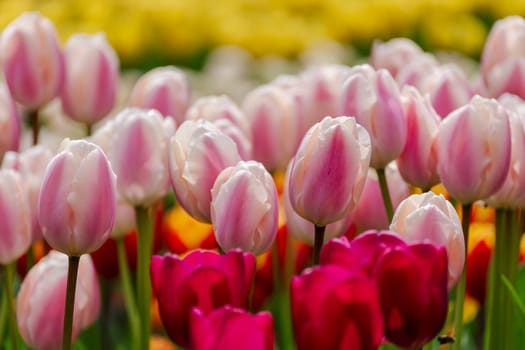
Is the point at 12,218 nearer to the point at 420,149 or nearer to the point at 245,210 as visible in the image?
the point at 245,210

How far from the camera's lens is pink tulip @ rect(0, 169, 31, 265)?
1402 mm

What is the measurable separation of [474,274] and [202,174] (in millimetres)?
676

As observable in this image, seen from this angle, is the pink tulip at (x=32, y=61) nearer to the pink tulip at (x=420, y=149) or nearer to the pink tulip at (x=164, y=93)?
the pink tulip at (x=164, y=93)

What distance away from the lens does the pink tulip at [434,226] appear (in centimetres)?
118

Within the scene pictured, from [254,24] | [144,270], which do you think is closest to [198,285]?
[144,270]

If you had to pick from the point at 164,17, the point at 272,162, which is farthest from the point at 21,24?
the point at 164,17

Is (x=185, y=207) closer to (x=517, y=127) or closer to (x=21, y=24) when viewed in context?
(x=517, y=127)

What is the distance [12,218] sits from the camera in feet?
4.61

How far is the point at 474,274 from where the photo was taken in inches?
73.2

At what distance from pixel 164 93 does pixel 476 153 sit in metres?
0.61

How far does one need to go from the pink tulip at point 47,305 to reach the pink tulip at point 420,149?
1.39 ft

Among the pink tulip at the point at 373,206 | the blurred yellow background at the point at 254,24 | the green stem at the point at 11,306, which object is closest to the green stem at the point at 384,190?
the pink tulip at the point at 373,206

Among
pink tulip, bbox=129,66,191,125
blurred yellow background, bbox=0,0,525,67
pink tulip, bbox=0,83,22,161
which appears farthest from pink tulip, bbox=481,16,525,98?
blurred yellow background, bbox=0,0,525,67

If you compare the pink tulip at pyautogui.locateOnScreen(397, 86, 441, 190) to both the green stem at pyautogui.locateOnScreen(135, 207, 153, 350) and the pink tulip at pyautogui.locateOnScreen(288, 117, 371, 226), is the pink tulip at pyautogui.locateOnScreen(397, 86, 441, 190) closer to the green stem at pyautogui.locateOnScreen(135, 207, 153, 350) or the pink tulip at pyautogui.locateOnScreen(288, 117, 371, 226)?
the pink tulip at pyautogui.locateOnScreen(288, 117, 371, 226)
